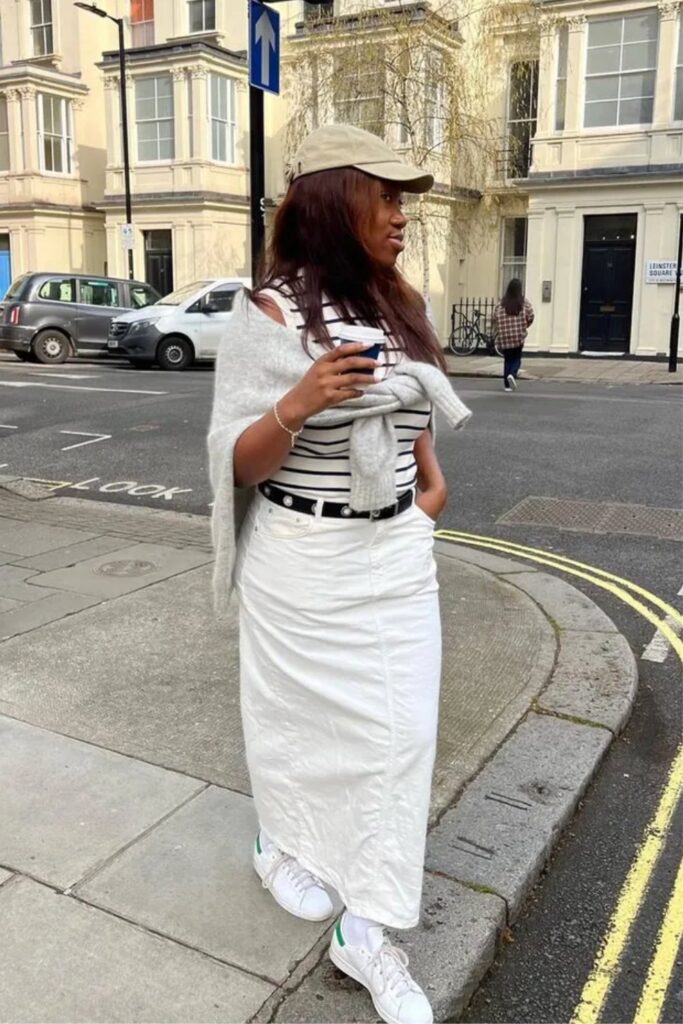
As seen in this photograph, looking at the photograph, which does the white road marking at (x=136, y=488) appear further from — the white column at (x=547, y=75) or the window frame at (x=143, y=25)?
the window frame at (x=143, y=25)

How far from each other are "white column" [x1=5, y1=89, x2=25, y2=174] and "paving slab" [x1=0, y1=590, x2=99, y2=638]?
2804cm

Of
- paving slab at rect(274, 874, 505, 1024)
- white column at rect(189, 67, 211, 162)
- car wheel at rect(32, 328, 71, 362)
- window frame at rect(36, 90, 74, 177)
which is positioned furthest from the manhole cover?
window frame at rect(36, 90, 74, 177)

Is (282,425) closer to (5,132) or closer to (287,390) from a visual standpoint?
(287,390)

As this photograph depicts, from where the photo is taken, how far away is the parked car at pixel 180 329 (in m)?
18.5

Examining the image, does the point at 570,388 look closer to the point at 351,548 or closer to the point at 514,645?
the point at 514,645

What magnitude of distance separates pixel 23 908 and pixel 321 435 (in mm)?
1491

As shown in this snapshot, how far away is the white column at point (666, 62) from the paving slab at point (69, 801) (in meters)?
21.7

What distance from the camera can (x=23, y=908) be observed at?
8.11 feet

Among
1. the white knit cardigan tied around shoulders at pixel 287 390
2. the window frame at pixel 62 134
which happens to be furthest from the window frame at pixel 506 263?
the white knit cardigan tied around shoulders at pixel 287 390

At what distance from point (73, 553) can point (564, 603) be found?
2.95 meters

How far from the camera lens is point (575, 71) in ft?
71.5

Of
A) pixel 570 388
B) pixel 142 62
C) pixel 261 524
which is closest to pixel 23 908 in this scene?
pixel 261 524

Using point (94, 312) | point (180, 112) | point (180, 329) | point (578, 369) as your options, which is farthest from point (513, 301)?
point (180, 112)

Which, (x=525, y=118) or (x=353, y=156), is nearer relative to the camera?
(x=353, y=156)
